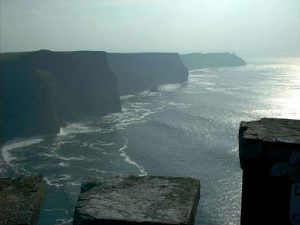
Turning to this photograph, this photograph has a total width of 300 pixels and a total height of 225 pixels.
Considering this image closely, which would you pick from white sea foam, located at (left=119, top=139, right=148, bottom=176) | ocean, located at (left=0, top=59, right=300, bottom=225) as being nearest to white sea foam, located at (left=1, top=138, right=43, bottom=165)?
ocean, located at (left=0, top=59, right=300, bottom=225)

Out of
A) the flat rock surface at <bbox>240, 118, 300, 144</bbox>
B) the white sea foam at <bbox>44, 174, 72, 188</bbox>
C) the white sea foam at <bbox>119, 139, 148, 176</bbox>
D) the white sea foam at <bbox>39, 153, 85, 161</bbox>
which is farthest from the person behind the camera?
the white sea foam at <bbox>39, 153, 85, 161</bbox>

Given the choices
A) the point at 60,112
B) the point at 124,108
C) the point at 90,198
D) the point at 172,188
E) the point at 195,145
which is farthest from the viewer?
the point at 124,108

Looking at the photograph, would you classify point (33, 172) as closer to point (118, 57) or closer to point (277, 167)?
point (277, 167)

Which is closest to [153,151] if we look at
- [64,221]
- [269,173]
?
[64,221]

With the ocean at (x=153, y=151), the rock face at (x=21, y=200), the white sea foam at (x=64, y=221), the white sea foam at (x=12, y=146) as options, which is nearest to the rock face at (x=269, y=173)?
the rock face at (x=21, y=200)

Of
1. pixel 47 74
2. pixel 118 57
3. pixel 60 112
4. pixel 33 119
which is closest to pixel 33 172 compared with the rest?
pixel 33 119

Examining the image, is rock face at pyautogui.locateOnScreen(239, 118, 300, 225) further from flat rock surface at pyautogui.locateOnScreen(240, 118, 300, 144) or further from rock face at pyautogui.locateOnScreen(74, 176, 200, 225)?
rock face at pyautogui.locateOnScreen(74, 176, 200, 225)
